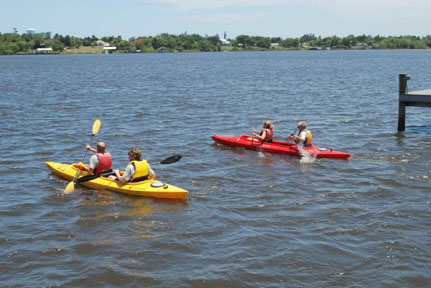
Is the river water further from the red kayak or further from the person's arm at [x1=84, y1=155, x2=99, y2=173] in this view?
the person's arm at [x1=84, y1=155, x2=99, y2=173]

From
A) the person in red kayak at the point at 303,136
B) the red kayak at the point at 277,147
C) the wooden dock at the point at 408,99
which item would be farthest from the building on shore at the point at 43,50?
the person in red kayak at the point at 303,136

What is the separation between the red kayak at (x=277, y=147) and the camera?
50.4 feet

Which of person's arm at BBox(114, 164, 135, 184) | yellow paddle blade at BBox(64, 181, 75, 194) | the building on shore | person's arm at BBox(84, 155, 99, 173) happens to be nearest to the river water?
yellow paddle blade at BBox(64, 181, 75, 194)

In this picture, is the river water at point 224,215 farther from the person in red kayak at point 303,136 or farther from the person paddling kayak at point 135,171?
the person in red kayak at point 303,136

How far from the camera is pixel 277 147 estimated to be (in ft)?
53.1

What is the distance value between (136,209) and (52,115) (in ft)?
51.5

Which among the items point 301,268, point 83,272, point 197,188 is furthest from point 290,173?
point 83,272

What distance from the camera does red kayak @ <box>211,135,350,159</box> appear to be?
50.4ft

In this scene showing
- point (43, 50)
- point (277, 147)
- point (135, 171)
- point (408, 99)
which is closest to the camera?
point (135, 171)

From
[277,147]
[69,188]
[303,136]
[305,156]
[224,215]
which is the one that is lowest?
[224,215]

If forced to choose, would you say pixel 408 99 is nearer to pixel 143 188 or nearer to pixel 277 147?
pixel 277 147

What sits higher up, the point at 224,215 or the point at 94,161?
the point at 94,161

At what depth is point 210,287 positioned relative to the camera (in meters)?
7.76

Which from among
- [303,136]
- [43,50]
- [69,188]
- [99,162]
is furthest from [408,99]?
[43,50]
